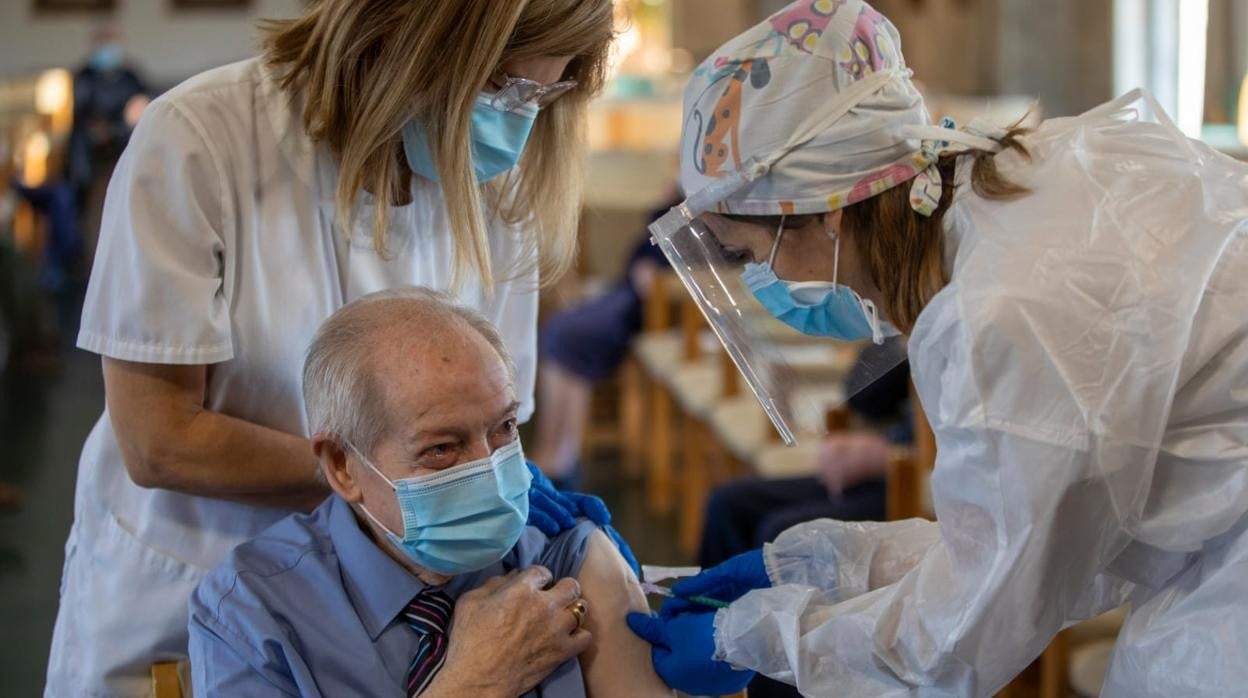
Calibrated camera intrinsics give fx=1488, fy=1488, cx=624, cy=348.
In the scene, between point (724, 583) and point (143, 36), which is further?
point (143, 36)

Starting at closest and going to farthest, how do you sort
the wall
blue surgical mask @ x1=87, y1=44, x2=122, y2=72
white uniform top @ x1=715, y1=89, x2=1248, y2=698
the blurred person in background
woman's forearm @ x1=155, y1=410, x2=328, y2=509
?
white uniform top @ x1=715, y1=89, x2=1248, y2=698, woman's forearm @ x1=155, y1=410, x2=328, y2=509, the blurred person in background, blue surgical mask @ x1=87, y1=44, x2=122, y2=72, the wall

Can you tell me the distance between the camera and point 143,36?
42.0 feet

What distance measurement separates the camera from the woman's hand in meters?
1.61

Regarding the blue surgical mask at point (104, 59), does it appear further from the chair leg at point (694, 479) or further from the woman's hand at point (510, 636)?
the woman's hand at point (510, 636)

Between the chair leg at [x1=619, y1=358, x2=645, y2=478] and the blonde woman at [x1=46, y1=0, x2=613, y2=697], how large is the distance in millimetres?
4059

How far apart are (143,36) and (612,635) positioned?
40.0 ft

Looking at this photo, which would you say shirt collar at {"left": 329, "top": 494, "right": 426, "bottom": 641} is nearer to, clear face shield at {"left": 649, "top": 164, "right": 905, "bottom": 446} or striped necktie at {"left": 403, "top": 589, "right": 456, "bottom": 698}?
striped necktie at {"left": 403, "top": 589, "right": 456, "bottom": 698}

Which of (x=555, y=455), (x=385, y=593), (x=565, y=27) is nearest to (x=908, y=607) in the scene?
(x=385, y=593)

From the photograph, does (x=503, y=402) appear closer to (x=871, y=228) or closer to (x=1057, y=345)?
(x=871, y=228)

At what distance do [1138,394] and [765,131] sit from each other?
45 centimetres

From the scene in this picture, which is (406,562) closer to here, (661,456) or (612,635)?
(612,635)

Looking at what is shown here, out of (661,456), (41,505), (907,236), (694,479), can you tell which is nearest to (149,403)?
(907,236)

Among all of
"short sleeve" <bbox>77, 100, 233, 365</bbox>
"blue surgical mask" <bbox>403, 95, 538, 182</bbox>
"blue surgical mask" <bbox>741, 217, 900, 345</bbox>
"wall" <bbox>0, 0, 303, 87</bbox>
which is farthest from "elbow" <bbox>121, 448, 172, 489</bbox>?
"wall" <bbox>0, 0, 303, 87</bbox>

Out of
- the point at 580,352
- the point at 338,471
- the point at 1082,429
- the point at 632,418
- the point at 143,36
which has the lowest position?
the point at 632,418
